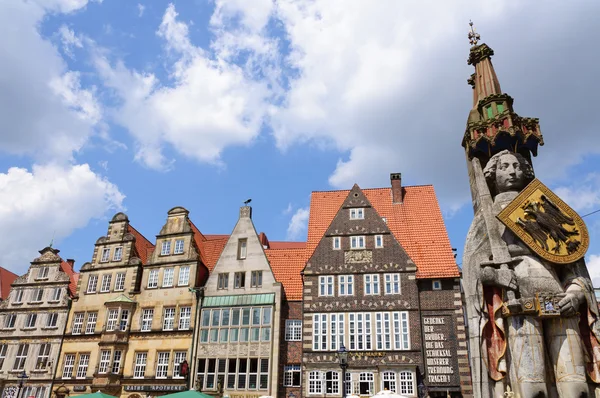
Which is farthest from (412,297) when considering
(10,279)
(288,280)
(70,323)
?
(10,279)

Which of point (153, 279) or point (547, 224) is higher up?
point (153, 279)

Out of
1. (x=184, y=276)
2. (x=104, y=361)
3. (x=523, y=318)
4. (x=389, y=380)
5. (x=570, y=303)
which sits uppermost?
(x=184, y=276)

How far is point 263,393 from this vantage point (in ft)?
74.4

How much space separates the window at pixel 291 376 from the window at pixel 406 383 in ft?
18.0

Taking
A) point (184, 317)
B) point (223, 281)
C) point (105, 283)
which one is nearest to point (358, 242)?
point (223, 281)

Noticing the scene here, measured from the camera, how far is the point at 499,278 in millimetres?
8641

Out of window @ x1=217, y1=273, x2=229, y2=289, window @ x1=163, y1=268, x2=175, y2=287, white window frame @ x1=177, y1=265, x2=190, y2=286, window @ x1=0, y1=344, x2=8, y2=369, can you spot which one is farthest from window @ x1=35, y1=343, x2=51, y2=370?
window @ x1=217, y1=273, x2=229, y2=289

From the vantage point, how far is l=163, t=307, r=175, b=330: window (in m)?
25.9

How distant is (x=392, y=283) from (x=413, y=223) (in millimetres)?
5115

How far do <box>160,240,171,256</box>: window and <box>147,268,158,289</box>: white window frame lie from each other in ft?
3.75

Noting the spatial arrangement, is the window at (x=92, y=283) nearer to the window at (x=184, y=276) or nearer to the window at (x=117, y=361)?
the window at (x=117, y=361)

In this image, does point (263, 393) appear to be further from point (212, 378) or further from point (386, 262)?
point (386, 262)

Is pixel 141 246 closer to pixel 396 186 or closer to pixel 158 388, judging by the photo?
pixel 158 388

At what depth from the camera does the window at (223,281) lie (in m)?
26.0
